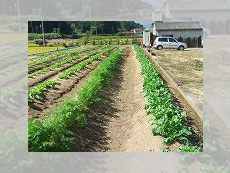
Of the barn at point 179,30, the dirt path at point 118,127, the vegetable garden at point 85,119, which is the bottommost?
the dirt path at point 118,127

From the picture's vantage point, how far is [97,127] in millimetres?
6250

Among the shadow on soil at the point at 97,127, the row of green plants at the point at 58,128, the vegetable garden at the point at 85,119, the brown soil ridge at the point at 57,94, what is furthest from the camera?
the brown soil ridge at the point at 57,94

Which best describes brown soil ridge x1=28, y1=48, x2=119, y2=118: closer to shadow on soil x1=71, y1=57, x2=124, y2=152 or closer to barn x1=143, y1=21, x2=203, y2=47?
shadow on soil x1=71, y1=57, x2=124, y2=152

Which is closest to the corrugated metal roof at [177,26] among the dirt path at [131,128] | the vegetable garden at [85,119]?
the vegetable garden at [85,119]

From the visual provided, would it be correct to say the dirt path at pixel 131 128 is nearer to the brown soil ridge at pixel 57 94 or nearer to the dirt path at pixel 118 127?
the dirt path at pixel 118 127

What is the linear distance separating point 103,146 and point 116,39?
129 ft

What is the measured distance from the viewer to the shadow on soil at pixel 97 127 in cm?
527

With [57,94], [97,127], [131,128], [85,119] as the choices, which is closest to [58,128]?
[85,119]

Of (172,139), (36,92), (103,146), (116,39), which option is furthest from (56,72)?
(116,39)

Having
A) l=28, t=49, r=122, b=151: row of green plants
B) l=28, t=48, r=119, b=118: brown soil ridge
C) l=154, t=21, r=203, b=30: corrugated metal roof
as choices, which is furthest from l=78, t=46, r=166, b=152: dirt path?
l=154, t=21, r=203, b=30: corrugated metal roof

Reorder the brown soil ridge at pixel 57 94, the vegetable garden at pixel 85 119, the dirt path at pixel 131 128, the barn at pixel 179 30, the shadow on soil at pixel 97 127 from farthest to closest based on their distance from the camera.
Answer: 1. the barn at pixel 179 30
2. the brown soil ridge at pixel 57 94
3. the shadow on soil at pixel 97 127
4. the dirt path at pixel 131 128
5. the vegetable garden at pixel 85 119

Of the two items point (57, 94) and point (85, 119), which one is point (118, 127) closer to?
point (85, 119)

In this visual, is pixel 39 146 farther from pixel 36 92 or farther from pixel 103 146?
pixel 36 92

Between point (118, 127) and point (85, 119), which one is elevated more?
point (85, 119)
